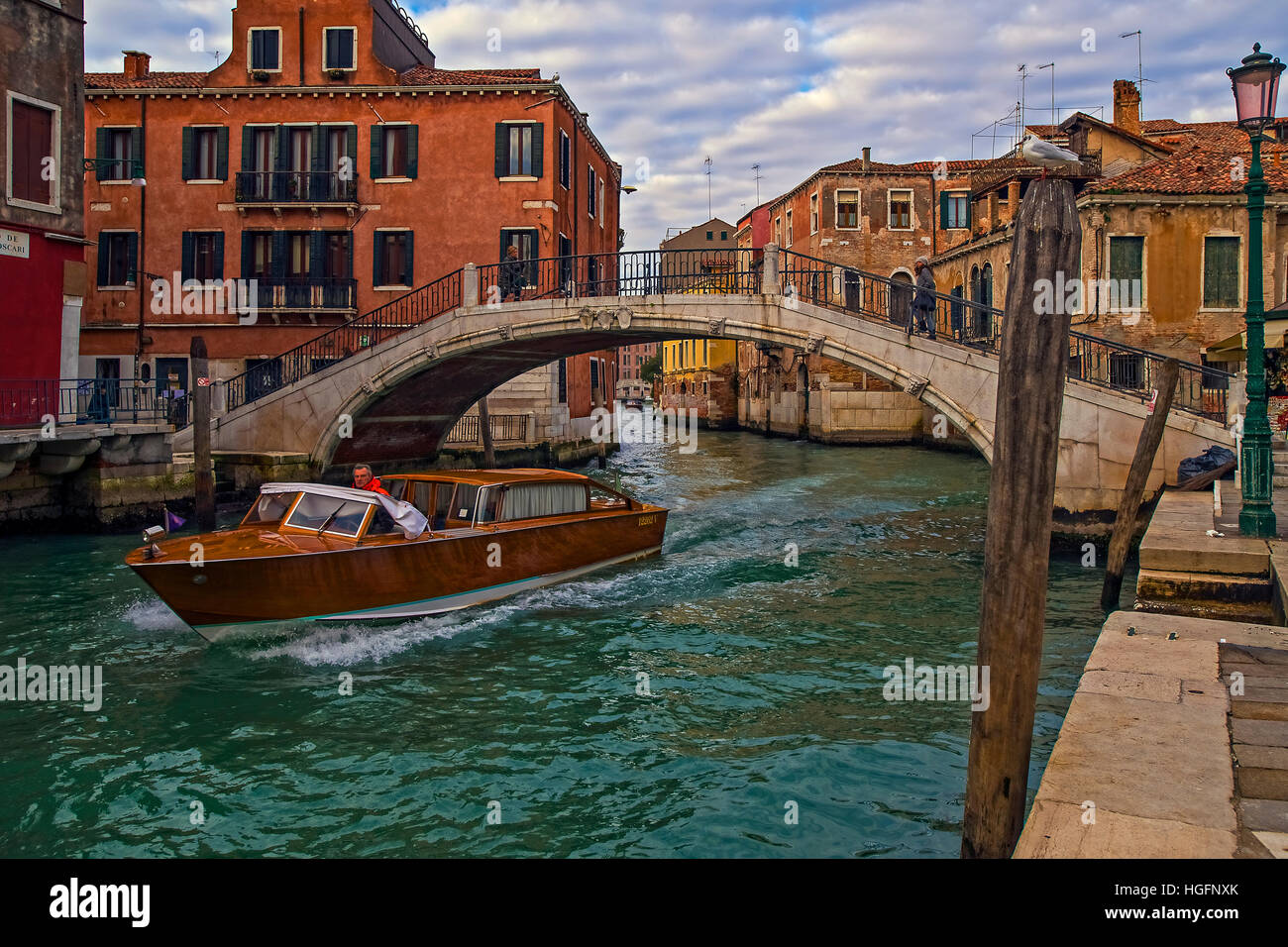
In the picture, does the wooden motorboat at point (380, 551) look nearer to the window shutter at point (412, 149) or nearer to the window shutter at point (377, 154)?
the window shutter at point (412, 149)

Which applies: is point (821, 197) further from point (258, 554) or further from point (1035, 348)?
point (1035, 348)

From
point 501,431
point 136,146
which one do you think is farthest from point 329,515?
point 136,146

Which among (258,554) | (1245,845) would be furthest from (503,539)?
(1245,845)

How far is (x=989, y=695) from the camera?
4.03 meters

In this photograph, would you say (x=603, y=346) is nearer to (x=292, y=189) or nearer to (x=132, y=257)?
(x=292, y=189)

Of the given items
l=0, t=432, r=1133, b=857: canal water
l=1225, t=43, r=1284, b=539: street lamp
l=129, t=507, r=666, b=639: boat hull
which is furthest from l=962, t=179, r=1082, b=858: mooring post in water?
l=129, t=507, r=666, b=639: boat hull

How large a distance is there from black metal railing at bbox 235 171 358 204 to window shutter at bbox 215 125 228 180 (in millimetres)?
542

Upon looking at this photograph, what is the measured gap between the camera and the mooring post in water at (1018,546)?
13.0ft

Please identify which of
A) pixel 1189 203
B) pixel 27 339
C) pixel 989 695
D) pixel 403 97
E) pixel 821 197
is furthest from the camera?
pixel 821 197

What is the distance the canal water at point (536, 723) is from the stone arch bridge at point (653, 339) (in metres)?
1.99

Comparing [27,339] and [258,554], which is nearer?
[258,554]

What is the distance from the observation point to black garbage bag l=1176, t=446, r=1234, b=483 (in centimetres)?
1165

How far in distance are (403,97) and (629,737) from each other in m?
20.3

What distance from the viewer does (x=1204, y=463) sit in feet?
38.5
